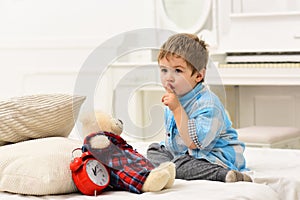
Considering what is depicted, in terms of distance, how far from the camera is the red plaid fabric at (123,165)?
1957mm

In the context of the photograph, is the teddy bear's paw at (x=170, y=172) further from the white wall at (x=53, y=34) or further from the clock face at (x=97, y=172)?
the white wall at (x=53, y=34)

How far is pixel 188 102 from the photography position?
2.23 meters

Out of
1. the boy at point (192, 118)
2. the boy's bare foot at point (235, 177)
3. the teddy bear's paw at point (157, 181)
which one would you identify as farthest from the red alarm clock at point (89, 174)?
the boy's bare foot at point (235, 177)

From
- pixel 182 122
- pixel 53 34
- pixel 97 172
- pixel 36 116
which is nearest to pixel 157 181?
pixel 97 172

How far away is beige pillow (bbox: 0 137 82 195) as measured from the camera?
1.94 m

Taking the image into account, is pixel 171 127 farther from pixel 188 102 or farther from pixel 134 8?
pixel 134 8

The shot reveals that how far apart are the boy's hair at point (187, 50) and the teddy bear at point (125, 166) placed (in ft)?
1.08

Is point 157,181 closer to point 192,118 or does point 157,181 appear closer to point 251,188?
point 251,188

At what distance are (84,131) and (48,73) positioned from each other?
3.05 m

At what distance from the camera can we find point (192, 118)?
2205 mm

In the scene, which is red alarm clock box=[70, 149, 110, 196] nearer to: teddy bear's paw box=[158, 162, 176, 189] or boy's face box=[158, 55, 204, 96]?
teddy bear's paw box=[158, 162, 176, 189]

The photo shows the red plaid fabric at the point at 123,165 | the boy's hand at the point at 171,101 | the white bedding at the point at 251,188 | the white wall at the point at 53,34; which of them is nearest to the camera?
the white bedding at the point at 251,188

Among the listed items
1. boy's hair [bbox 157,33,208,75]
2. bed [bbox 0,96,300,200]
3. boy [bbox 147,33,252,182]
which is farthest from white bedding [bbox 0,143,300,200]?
boy's hair [bbox 157,33,208,75]

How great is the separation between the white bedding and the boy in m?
0.11
